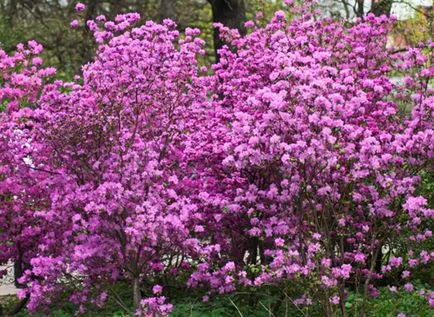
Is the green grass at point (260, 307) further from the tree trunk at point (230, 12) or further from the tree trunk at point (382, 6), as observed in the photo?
the tree trunk at point (382, 6)

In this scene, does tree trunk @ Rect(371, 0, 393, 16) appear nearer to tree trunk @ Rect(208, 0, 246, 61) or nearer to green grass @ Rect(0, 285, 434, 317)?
tree trunk @ Rect(208, 0, 246, 61)

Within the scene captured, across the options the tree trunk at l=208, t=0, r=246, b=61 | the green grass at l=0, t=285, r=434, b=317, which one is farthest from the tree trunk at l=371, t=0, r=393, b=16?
the green grass at l=0, t=285, r=434, b=317

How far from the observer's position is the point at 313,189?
6.74 m

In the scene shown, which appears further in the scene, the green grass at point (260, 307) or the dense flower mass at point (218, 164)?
the green grass at point (260, 307)

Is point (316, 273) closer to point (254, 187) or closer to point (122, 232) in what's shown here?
point (254, 187)

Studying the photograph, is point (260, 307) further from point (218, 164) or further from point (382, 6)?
point (382, 6)

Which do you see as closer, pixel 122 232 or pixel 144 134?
pixel 122 232

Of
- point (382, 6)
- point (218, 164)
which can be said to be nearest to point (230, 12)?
point (382, 6)

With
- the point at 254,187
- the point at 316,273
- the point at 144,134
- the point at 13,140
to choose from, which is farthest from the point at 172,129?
the point at 316,273

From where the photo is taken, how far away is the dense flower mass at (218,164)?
21.8 feet

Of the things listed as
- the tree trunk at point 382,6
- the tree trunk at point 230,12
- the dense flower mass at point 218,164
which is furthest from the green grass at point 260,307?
the tree trunk at point 382,6

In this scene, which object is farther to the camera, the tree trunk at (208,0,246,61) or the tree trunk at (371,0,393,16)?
the tree trunk at (371,0,393,16)

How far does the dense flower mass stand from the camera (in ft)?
21.8

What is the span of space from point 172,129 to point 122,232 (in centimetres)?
128
